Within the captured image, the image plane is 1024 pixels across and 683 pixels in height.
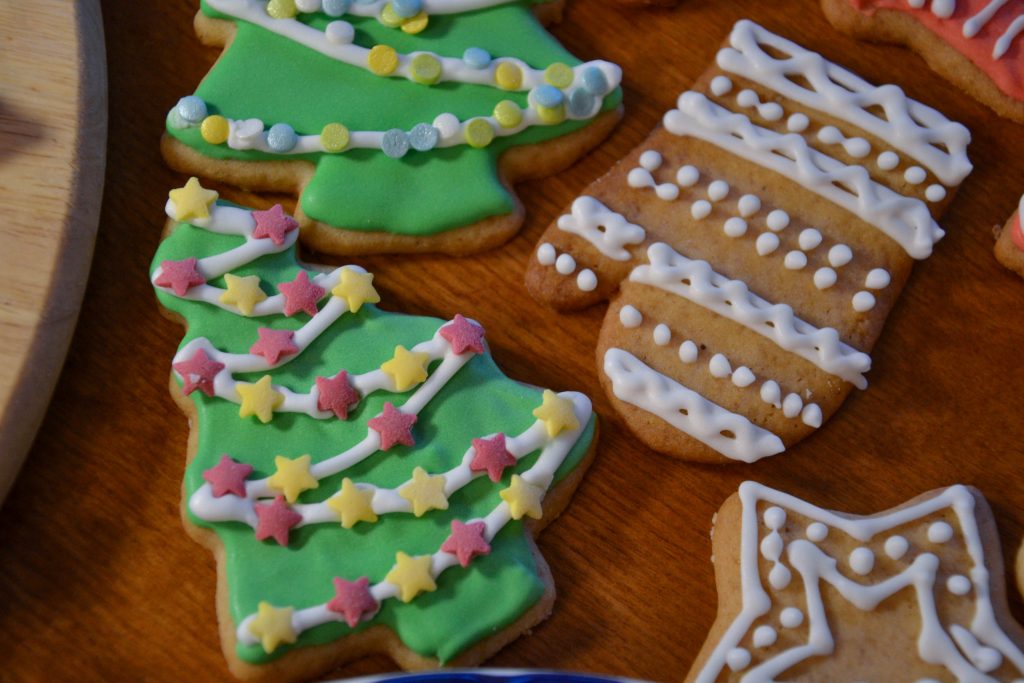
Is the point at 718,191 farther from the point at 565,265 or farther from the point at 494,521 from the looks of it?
the point at 494,521

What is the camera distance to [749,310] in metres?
1.79

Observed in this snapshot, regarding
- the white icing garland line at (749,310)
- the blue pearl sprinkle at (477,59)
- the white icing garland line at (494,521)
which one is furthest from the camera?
the blue pearl sprinkle at (477,59)

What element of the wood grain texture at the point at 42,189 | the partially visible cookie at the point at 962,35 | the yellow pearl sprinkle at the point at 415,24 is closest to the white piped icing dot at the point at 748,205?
the partially visible cookie at the point at 962,35

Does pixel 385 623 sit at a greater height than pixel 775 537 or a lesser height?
lesser

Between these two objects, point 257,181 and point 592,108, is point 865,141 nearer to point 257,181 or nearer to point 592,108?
point 592,108

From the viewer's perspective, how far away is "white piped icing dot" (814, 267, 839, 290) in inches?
71.6

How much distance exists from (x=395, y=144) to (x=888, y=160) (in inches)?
34.2

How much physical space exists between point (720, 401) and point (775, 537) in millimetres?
236

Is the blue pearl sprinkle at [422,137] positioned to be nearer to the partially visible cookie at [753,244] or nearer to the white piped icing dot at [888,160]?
the partially visible cookie at [753,244]

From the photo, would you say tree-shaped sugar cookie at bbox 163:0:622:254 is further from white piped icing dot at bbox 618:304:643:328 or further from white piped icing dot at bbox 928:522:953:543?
white piped icing dot at bbox 928:522:953:543

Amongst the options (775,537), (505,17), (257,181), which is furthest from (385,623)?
(505,17)

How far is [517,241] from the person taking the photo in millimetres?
1914

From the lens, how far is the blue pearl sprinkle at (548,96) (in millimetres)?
1877

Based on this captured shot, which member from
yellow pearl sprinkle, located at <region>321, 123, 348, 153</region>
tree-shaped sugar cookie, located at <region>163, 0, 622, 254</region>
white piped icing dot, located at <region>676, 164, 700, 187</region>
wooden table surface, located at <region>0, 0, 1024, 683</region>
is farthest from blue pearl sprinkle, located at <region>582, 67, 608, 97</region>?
yellow pearl sprinkle, located at <region>321, 123, 348, 153</region>
